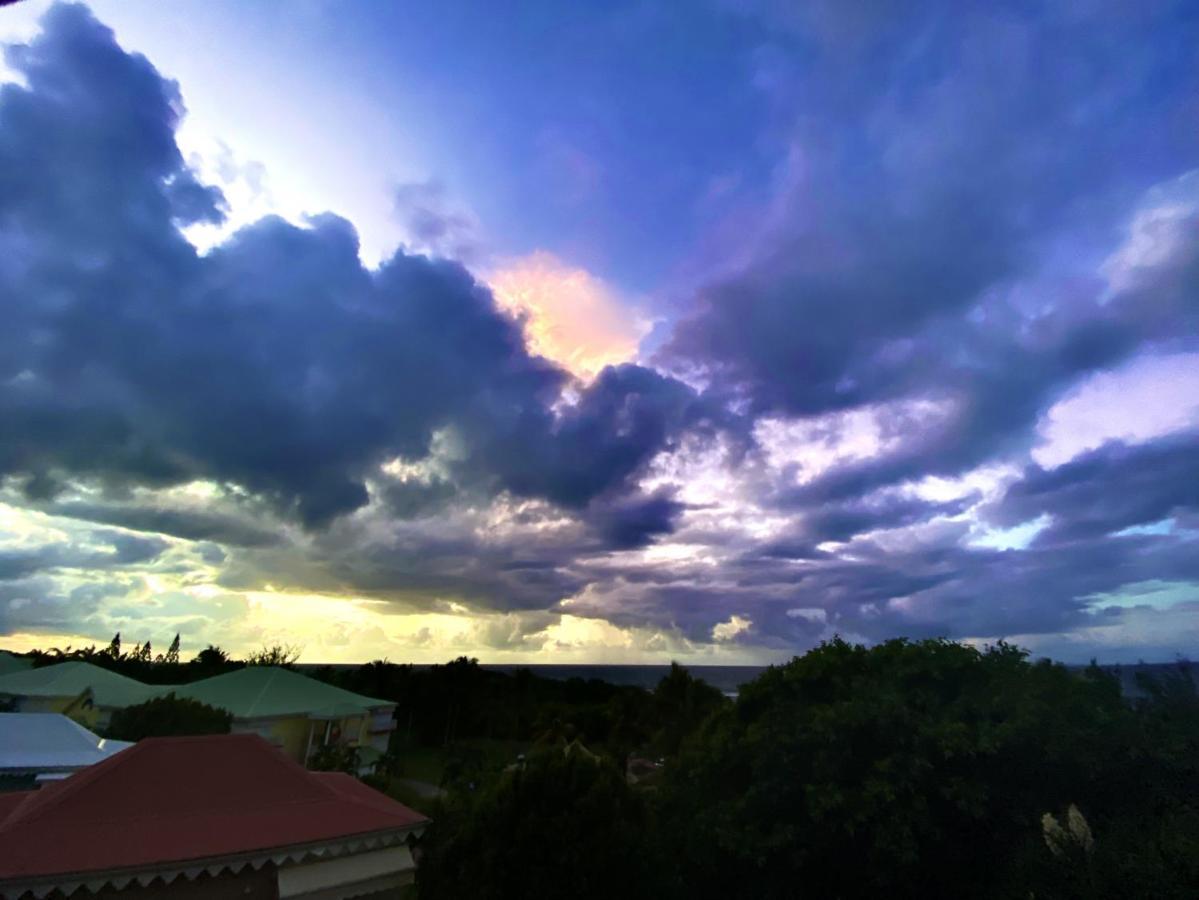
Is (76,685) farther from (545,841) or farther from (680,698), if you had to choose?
(545,841)

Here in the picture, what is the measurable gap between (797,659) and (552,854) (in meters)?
5.55

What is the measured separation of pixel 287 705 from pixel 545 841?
24.0 m

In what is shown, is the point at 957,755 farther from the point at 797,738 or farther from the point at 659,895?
the point at 659,895

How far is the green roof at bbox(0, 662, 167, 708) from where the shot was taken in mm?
28875

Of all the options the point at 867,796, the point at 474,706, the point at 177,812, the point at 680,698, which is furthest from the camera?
the point at 474,706

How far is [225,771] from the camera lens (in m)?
5.76

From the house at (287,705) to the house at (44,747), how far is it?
53.0ft

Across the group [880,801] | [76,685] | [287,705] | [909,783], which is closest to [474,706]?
[287,705]

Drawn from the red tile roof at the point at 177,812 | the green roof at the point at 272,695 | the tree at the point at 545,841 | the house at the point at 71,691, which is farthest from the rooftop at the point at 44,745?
the house at the point at 71,691

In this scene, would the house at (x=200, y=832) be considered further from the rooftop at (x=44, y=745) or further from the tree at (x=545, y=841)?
the rooftop at (x=44, y=745)

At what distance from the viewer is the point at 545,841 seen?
384 inches

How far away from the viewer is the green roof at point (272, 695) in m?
28.5

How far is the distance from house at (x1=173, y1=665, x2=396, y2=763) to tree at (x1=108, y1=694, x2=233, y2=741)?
283 inches

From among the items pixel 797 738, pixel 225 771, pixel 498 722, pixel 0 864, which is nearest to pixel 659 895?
pixel 797 738
